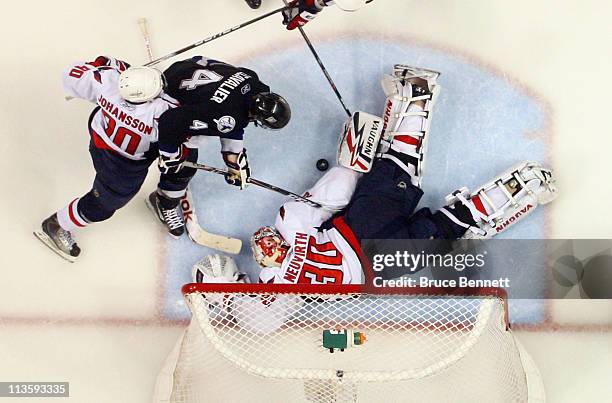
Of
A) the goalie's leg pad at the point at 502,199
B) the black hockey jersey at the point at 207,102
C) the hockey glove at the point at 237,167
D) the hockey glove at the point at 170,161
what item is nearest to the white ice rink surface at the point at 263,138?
the goalie's leg pad at the point at 502,199

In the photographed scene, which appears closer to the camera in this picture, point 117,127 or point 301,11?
point 117,127

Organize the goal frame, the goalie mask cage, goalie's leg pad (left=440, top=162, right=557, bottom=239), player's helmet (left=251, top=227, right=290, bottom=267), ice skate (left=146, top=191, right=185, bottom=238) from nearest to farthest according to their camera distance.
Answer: the goal frame < the goalie mask cage < player's helmet (left=251, top=227, right=290, bottom=267) < goalie's leg pad (left=440, top=162, right=557, bottom=239) < ice skate (left=146, top=191, right=185, bottom=238)

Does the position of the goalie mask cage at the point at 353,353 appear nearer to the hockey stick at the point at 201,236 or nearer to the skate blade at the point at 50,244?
the hockey stick at the point at 201,236

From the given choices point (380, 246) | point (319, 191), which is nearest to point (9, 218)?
point (319, 191)

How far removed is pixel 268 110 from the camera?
2713mm

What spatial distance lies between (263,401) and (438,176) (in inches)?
45.6

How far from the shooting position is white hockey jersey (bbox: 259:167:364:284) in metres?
3.02

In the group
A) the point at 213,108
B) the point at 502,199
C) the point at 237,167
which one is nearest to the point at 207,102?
the point at 213,108

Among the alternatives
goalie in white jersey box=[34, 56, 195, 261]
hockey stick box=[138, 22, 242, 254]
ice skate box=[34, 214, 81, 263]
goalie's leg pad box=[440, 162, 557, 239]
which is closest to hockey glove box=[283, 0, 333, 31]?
goalie in white jersey box=[34, 56, 195, 261]

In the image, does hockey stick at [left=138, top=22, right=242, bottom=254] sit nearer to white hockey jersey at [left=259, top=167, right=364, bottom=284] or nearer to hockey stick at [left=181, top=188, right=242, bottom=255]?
hockey stick at [left=181, top=188, right=242, bottom=255]

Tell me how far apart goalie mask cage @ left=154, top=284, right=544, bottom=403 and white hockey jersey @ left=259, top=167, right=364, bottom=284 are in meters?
0.09

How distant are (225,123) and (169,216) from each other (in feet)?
2.27

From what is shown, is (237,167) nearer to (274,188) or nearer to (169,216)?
(274,188)

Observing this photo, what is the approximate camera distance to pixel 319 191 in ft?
10.5
